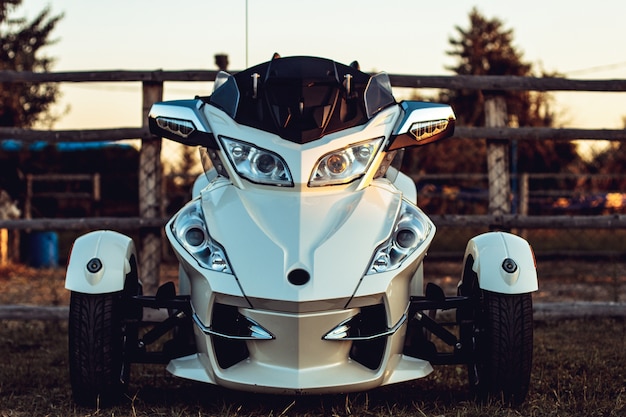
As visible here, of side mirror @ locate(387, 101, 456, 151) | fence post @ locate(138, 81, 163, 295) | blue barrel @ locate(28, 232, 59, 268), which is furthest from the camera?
blue barrel @ locate(28, 232, 59, 268)

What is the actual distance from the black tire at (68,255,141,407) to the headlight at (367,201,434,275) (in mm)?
1115

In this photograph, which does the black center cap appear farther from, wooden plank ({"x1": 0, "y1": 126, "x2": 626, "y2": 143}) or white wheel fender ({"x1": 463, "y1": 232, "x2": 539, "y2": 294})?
wooden plank ({"x1": 0, "y1": 126, "x2": 626, "y2": 143})

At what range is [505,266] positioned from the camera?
3.87m

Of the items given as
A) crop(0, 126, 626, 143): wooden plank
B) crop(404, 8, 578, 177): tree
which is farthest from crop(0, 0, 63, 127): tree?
Result: crop(0, 126, 626, 143): wooden plank

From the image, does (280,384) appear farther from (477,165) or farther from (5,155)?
(477,165)

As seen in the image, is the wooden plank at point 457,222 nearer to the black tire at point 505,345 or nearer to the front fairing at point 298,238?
the black tire at point 505,345

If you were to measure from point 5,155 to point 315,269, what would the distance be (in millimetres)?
11604

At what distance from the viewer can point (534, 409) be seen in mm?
3916

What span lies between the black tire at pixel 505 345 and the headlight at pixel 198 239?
1.10m

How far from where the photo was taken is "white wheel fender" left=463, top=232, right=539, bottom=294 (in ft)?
12.5

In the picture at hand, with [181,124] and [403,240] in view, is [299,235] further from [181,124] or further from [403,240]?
[181,124]

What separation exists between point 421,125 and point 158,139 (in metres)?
3.27

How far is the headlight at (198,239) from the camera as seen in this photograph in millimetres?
3600

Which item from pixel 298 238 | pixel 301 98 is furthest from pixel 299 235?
pixel 301 98
